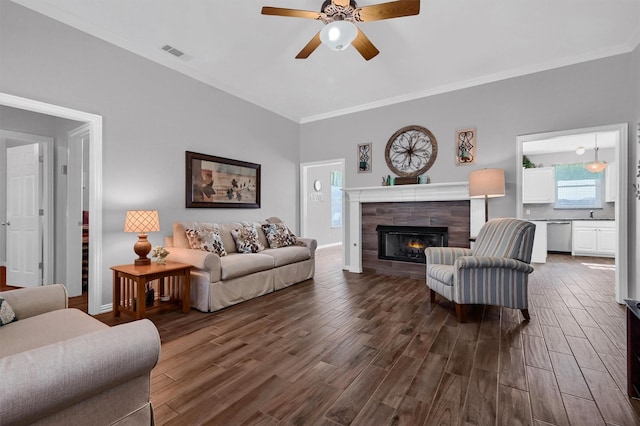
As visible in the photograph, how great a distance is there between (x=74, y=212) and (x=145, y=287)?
1.65 meters

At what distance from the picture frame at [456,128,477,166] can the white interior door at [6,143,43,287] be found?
567cm

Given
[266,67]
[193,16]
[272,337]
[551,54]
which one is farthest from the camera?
[266,67]

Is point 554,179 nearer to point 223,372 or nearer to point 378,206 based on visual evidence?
point 378,206

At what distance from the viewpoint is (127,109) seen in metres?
3.33

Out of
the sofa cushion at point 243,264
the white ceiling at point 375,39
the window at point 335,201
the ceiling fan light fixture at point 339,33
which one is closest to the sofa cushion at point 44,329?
the sofa cushion at point 243,264

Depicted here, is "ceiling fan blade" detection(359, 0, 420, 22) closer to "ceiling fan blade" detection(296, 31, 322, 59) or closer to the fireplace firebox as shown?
"ceiling fan blade" detection(296, 31, 322, 59)

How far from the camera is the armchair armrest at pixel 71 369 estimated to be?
79 centimetres

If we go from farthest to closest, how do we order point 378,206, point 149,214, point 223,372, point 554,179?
point 554,179
point 378,206
point 149,214
point 223,372

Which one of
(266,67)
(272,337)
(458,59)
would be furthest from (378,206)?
(272,337)

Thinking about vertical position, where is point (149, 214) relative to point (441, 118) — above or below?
below

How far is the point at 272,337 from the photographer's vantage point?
2471mm

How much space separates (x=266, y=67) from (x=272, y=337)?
332 centimetres

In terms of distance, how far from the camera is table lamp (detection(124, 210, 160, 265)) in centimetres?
301

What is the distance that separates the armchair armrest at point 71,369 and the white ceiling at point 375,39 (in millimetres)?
2892
